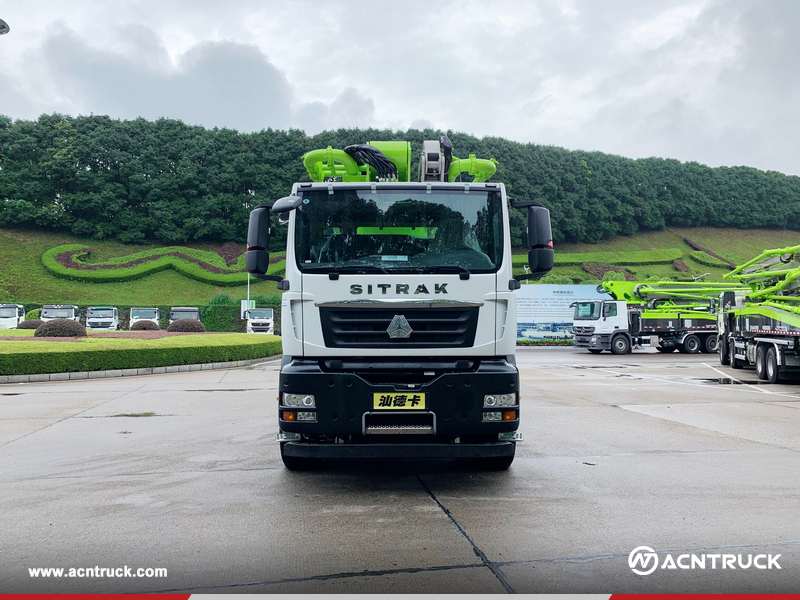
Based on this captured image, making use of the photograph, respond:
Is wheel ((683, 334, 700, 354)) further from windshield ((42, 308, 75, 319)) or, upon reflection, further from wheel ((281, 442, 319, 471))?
windshield ((42, 308, 75, 319))

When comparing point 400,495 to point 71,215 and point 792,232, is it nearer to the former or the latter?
point 71,215

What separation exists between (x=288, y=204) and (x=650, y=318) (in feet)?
81.7

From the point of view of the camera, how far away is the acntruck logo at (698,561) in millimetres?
3389

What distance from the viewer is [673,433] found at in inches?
303

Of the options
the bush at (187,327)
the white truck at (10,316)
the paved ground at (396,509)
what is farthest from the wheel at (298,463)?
the white truck at (10,316)

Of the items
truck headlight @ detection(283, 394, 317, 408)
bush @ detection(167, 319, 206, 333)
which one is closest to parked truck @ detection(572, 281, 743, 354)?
bush @ detection(167, 319, 206, 333)

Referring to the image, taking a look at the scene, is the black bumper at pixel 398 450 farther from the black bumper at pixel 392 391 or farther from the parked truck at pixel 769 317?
the parked truck at pixel 769 317

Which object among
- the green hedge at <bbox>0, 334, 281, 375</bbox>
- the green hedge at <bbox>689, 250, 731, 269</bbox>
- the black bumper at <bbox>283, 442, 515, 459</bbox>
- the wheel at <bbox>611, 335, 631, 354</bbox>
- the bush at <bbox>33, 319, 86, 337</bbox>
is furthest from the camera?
the green hedge at <bbox>689, 250, 731, 269</bbox>

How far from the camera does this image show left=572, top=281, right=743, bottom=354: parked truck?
2672cm

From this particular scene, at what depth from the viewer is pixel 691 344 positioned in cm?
2731

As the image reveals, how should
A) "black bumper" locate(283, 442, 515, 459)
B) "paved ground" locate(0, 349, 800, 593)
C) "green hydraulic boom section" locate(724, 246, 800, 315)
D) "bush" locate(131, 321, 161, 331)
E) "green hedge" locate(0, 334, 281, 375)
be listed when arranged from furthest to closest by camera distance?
"bush" locate(131, 321, 161, 331) → "green hydraulic boom section" locate(724, 246, 800, 315) → "green hedge" locate(0, 334, 281, 375) → "black bumper" locate(283, 442, 515, 459) → "paved ground" locate(0, 349, 800, 593)

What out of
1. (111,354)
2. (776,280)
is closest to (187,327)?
(111,354)

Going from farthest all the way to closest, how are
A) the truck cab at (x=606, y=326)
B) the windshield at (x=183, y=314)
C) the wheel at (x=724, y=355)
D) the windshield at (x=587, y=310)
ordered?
the windshield at (x=183, y=314) < the windshield at (x=587, y=310) < the truck cab at (x=606, y=326) < the wheel at (x=724, y=355)

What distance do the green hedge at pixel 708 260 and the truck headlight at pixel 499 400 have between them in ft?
181
